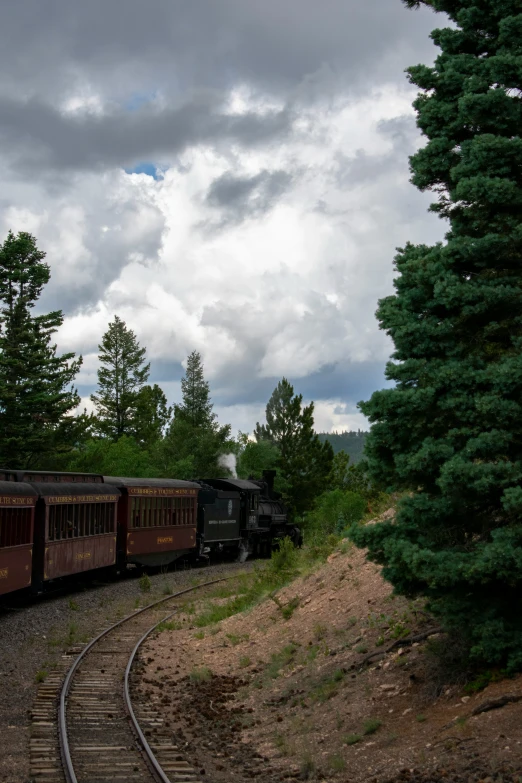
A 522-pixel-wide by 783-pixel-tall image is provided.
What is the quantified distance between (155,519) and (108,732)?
60.7ft

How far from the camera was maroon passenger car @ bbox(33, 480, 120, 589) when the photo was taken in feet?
68.1

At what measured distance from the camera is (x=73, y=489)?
22750mm

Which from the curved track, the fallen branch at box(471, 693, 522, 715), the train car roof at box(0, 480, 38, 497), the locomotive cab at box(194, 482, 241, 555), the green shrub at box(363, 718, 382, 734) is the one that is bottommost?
the curved track

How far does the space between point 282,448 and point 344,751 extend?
60527 mm

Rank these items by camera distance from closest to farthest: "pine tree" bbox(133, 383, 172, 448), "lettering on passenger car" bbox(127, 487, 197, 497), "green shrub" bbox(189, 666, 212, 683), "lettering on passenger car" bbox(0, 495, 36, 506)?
1. "green shrub" bbox(189, 666, 212, 683)
2. "lettering on passenger car" bbox(0, 495, 36, 506)
3. "lettering on passenger car" bbox(127, 487, 197, 497)
4. "pine tree" bbox(133, 383, 172, 448)

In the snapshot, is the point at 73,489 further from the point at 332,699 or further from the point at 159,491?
the point at 332,699

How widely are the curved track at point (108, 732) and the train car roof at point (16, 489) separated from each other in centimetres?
412

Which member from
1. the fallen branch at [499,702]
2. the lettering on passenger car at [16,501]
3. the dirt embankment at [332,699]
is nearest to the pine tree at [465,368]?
the fallen branch at [499,702]

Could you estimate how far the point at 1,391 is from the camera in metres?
39.8

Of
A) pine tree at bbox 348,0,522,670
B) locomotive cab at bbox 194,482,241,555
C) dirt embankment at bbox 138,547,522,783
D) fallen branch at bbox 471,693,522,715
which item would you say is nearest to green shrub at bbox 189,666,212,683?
dirt embankment at bbox 138,547,522,783

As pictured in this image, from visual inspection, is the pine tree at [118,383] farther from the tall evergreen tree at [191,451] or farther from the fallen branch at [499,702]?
the fallen branch at [499,702]

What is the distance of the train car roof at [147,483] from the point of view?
89.5ft

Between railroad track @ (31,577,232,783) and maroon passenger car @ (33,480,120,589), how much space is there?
5.59 metres

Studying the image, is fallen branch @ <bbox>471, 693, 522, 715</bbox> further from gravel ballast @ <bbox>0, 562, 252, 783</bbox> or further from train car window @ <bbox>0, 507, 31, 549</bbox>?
train car window @ <bbox>0, 507, 31, 549</bbox>
